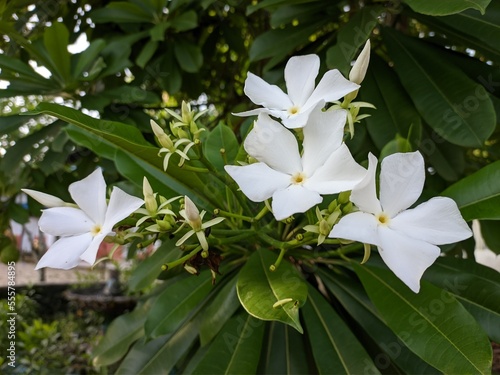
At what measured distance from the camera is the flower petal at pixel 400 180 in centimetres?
61

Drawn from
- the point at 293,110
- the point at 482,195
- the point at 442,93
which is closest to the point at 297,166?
the point at 293,110

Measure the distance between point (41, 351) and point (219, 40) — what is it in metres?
1.96

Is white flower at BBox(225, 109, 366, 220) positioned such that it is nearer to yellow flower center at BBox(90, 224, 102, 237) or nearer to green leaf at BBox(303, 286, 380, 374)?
yellow flower center at BBox(90, 224, 102, 237)

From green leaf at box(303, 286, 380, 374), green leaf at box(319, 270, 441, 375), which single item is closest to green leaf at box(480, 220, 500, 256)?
green leaf at box(319, 270, 441, 375)

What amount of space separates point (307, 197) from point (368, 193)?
0.08 m

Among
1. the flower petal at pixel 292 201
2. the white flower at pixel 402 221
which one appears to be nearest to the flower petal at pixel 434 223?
the white flower at pixel 402 221

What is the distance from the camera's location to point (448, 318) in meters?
0.76

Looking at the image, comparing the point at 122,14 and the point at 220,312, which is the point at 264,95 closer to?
the point at 220,312

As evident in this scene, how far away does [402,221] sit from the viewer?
61 centimetres

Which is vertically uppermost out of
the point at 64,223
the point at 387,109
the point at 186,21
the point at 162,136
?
the point at 186,21

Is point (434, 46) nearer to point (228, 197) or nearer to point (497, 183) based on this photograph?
point (497, 183)

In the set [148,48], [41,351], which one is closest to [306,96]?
[148,48]

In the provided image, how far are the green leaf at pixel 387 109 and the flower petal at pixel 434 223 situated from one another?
0.53 meters

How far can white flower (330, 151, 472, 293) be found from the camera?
0.55 m
